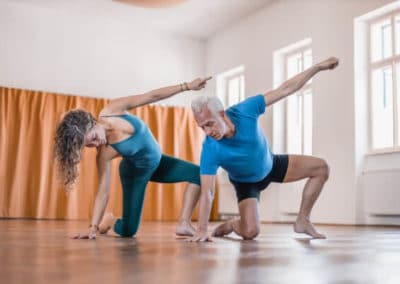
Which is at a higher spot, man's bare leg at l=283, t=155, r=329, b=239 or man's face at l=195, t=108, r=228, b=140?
man's face at l=195, t=108, r=228, b=140

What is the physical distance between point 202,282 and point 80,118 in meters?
1.75

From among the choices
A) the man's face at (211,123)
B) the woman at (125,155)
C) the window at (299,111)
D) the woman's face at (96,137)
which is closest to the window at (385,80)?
the window at (299,111)

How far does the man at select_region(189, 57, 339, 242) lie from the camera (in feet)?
8.88

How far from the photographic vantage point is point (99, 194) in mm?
2979

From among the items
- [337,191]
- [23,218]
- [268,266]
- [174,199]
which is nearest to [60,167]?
[268,266]

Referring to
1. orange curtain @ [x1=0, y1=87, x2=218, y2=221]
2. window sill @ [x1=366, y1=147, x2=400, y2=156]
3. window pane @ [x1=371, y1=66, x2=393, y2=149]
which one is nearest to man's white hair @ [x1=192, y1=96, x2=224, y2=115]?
window sill @ [x1=366, y1=147, x2=400, y2=156]

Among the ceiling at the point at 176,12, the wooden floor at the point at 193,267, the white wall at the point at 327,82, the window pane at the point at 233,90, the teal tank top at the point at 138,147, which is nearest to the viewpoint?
the wooden floor at the point at 193,267

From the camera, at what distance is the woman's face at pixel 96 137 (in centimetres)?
273

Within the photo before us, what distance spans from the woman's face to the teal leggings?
45cm

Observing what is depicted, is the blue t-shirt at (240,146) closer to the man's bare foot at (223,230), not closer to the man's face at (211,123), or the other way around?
the man's face at (211,123)

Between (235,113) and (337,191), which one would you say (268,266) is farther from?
(337,191)

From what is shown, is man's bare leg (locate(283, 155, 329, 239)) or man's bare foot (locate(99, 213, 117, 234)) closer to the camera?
man's bare leg (locate(283, 155, 329, 239))

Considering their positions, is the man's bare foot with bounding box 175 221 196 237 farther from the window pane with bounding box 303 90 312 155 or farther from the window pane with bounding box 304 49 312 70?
the window pane with bounding box 304 49 312 70

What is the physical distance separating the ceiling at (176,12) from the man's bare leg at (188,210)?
178 inches
